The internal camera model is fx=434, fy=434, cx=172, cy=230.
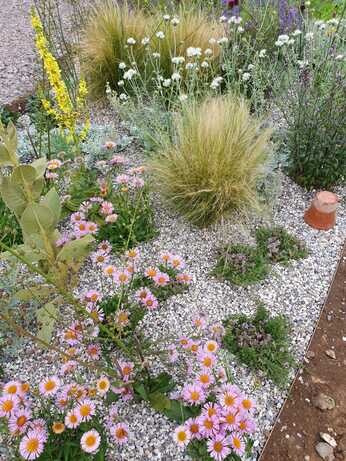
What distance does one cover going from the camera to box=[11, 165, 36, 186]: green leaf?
191cm

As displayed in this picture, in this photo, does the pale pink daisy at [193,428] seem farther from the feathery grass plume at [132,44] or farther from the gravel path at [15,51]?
the gravel path at [15,51]

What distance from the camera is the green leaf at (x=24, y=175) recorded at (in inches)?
75.3

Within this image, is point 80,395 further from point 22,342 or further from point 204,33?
point 204,33

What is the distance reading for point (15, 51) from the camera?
5398mm

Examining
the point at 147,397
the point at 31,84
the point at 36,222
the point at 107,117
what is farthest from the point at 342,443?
the point at 31,84

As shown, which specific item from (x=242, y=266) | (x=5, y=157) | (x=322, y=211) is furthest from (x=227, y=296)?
(x=5, y=157)

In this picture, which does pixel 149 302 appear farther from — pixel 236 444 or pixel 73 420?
pixel 236 444

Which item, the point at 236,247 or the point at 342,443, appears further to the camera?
the point at 236,247

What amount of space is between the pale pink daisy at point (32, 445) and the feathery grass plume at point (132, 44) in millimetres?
3307

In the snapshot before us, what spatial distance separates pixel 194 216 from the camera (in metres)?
2.82

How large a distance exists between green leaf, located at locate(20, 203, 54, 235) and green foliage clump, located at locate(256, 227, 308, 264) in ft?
4.27

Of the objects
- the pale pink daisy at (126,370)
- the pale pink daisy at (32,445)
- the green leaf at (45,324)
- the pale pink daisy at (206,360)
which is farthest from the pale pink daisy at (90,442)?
the green leaf at (45,324)

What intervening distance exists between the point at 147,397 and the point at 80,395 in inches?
14.2

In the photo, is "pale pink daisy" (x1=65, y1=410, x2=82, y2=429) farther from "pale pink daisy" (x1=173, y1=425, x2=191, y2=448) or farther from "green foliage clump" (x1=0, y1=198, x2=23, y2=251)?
"green foliage clump" (x1=0, y1=198, x2=23, y2=251)
